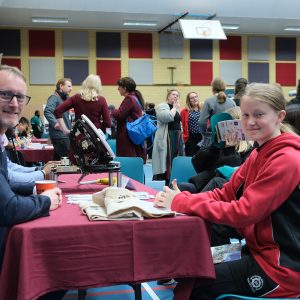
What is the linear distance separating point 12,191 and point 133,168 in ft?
7.04

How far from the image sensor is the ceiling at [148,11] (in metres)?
12.0

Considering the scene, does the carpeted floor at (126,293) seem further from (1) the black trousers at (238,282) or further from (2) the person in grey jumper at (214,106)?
(2) the person in grey jumper at (214,106)

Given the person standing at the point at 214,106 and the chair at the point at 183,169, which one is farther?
the person standing at the point at 214,106

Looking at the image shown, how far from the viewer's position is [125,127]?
5.32 m

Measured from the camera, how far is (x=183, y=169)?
11.6 feet

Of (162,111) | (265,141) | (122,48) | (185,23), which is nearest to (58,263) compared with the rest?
(265,141)

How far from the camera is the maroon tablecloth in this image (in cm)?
559

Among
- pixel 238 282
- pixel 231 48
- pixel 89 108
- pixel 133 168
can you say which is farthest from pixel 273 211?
pixel 231 48

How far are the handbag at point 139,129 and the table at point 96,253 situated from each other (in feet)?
11.4

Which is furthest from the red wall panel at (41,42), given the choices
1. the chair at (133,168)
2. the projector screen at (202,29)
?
the chair at (133,168)

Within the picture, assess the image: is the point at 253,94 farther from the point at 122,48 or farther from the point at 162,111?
the point at 122,48

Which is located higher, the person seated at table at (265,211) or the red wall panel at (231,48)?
the red wall panel at (231,48)

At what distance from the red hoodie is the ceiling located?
1089 centimetres

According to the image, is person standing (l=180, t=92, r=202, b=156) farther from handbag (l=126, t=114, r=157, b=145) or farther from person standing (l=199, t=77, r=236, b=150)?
handbag (l=126, t=114, r=157, b=145)
